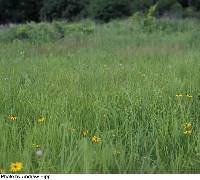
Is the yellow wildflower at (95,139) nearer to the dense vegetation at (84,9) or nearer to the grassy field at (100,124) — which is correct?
the grassy field at (100,124)

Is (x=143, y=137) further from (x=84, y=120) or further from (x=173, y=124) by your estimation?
(x=84, y=120)

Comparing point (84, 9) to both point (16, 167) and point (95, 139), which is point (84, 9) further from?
point (16, 167)

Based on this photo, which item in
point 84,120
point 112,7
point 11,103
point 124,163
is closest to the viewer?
point 124,163

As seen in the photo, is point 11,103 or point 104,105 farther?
point 11,103

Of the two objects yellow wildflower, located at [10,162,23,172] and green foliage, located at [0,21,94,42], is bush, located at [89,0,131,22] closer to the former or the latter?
green foliage, located at [0,21,94,42]

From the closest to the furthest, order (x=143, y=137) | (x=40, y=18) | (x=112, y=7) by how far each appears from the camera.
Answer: (x=143, y=137) → (x=112, y=7) → (x=40, y=18)

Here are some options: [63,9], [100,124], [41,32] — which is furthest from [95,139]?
[63,9]

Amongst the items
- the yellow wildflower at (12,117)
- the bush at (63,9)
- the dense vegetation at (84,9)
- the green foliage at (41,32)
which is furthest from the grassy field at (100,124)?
the bush at (63,9)

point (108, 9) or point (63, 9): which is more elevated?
point (63, 9)

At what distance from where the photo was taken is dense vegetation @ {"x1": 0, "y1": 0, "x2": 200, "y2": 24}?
3033 centimetres

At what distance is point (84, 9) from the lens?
108ft

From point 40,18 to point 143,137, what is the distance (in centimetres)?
3242

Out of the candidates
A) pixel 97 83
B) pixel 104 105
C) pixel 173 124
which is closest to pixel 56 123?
pixel 104 105

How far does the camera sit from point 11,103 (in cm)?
413
